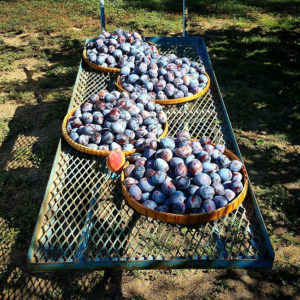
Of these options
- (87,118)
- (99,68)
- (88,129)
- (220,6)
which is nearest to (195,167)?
(88,129)

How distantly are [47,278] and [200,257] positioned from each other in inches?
60.8

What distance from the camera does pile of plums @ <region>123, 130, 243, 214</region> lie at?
5.27 ft

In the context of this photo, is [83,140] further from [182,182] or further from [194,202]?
[194,202]

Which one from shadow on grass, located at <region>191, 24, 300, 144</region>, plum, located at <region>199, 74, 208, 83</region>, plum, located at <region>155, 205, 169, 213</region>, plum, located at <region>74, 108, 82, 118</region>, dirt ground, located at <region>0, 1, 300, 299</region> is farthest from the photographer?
shadow on grass, located at <region>191, 24, 300, 144</region>

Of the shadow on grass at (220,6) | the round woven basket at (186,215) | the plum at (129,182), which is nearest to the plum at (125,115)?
the plum at (129,182)

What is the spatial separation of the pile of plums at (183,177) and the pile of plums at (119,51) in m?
1.24

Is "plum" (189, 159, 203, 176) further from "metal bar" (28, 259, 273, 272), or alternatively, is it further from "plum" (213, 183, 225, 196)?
"metal bar" (28, 259, 273, 272)

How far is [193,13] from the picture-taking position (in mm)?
7996

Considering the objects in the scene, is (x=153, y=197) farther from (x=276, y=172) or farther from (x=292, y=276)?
(x=276, y=172)

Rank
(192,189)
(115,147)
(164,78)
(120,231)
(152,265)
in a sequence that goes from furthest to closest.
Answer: (164,78) < (115,147) < (120,231) < (192,189) < (152,265)

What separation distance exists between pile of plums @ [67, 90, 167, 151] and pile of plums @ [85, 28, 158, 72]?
0.63 metres

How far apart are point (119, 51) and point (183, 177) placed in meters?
1.79

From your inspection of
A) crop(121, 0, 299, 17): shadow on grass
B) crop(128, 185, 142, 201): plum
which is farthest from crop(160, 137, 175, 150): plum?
crop(121, 0, 299, 17): shadow on grass

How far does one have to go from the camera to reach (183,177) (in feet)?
5.43
